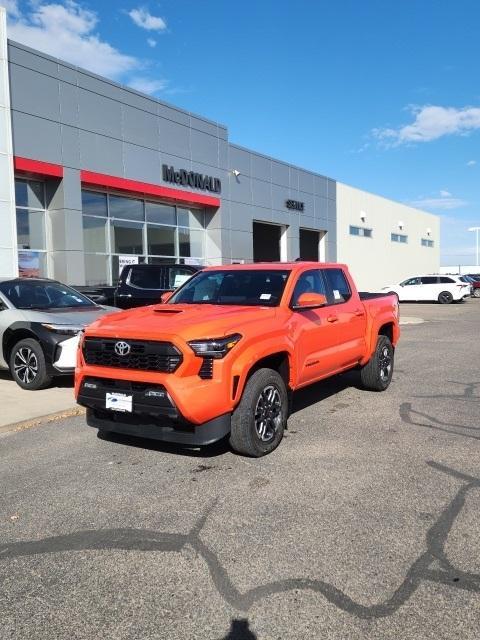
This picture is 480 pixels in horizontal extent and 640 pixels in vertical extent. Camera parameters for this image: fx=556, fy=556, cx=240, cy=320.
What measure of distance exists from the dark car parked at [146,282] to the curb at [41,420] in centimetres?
556

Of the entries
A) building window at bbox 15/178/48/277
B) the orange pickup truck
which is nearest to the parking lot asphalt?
the orange pickup truck

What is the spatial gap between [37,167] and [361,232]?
26208 mm

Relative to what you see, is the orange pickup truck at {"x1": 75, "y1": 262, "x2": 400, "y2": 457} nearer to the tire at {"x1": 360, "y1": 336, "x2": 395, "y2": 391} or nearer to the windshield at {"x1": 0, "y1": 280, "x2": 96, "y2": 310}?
the tire at {"x1": 360, "y1": 336, "x2": 395, "y2": 391}

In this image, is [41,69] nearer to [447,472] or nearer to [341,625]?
[447,472]

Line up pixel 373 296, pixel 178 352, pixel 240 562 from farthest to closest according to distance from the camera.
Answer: pixel 373 296
pixel 178 352
pixel 240 562

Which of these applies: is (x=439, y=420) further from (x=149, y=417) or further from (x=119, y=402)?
(x=119, y=402)

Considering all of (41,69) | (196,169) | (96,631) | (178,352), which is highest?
(41,69)

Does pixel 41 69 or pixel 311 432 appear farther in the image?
pixel 41 69

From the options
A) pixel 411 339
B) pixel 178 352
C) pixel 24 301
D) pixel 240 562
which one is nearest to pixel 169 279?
pixel 24 301

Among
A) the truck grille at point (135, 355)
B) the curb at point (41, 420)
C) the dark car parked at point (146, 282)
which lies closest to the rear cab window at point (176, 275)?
the dark car parked at point (146, 282)

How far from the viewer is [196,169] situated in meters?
22.2

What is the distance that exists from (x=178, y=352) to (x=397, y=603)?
8.14ft

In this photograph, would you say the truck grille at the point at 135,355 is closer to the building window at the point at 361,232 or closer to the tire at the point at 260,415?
the tire at the point at 260,415

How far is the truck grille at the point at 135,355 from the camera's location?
4598 millimetres
